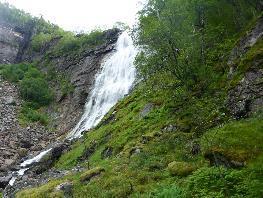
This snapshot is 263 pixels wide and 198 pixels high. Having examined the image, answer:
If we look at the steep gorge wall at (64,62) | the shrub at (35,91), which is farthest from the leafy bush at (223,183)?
the shrub at (35,91)

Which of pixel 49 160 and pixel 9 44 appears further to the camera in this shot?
pixel 9 44

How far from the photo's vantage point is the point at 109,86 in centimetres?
5862

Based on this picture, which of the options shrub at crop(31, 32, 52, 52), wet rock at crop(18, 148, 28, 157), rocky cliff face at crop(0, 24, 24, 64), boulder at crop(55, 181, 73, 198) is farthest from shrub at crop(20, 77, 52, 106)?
boulder at crop(55, 181, 73, 198)

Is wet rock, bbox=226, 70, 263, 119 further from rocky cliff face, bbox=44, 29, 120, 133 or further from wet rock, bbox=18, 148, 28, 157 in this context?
rocky cliff face, bbox=44, 29, 120, 133

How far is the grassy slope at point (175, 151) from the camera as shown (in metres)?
14.6

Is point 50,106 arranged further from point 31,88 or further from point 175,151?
point 175,151

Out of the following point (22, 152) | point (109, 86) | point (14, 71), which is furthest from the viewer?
point (14, 71)

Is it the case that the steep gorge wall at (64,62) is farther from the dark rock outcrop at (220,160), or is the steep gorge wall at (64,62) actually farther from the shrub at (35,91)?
the dark rock outcrop at (220,160)

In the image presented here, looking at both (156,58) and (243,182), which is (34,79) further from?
(243,182)

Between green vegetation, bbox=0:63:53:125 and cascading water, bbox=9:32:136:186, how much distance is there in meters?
9.37

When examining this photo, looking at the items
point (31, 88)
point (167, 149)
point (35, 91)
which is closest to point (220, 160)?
point (167, 149)

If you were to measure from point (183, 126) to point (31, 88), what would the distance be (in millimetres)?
49567

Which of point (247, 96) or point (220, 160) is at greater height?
point (247, 96)

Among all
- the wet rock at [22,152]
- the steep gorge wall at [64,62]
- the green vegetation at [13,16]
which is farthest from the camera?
the green vegetation at [13,16]
